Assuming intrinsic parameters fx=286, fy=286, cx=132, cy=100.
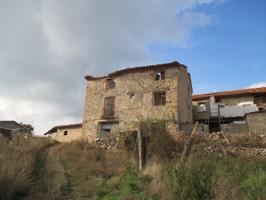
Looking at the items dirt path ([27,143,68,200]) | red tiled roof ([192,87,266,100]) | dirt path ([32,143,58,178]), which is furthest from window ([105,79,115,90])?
dirt path ([27,143,68,200])

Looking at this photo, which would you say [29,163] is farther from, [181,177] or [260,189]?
[260,189]

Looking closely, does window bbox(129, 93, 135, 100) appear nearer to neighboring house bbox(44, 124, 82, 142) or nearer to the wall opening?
the wall opening

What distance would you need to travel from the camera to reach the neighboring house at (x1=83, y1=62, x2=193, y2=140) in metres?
22.5

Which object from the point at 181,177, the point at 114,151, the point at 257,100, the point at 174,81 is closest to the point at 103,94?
the point at 174,81

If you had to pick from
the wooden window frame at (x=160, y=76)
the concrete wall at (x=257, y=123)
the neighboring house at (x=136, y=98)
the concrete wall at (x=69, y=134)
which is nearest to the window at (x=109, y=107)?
the neighboring house at (x=136, y=98)

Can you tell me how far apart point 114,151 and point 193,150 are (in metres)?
4.85

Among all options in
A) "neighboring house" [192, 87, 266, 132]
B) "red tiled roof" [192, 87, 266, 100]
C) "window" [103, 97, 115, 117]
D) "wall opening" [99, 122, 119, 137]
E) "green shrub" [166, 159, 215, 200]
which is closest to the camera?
"green shrub" [166, 159, 215, 200]

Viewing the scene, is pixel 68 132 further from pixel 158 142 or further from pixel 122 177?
pixel 122 177

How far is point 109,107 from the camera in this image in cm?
2472

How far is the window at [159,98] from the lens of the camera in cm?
2282

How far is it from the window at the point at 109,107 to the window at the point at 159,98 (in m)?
3.77

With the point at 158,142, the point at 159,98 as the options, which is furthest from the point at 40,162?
the point at 159,98

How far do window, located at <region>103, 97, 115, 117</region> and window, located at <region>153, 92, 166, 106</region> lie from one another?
3.77m

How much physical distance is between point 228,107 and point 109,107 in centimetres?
1114
